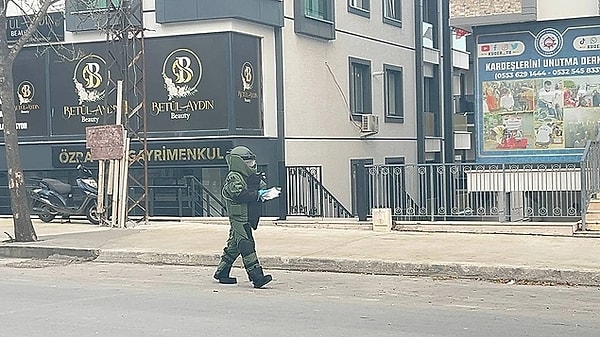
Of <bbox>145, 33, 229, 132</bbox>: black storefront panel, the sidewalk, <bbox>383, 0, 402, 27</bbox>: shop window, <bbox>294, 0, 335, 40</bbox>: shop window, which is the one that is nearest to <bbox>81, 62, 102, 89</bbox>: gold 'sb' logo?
<bbox>145, 33, 229, 132</bbox>: black storefront panel

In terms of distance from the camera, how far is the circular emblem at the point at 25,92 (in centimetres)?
2172

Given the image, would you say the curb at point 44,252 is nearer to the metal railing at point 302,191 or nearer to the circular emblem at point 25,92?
the metal railing at point 302,191

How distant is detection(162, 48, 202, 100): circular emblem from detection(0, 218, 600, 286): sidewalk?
3.65 m

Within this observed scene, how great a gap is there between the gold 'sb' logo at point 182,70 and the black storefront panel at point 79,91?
5.45 feet

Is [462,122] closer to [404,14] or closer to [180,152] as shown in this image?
[404,14]

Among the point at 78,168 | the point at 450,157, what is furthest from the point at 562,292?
the point at 450,157

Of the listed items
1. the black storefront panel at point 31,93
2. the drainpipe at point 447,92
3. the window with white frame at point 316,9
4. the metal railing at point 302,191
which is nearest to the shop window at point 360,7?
the window with white frame at point 316,9

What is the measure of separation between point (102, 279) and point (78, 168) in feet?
28.1

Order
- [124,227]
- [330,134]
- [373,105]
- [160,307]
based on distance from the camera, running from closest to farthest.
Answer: [160,307]
[124,227]
[330,134]
[373,105]

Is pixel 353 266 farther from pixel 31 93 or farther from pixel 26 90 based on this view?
pixel 26 90

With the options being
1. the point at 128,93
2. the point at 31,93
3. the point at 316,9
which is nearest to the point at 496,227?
the point at 128,93

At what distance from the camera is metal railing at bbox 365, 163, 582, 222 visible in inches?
624

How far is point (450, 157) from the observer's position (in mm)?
33438

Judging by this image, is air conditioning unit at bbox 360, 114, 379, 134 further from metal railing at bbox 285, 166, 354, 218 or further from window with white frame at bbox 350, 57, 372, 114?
metal railing at bbox 285, 166, 354, 218
